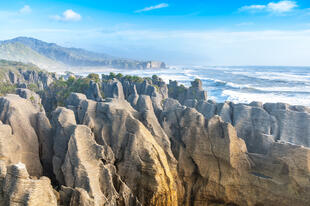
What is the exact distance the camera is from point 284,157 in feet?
35.8

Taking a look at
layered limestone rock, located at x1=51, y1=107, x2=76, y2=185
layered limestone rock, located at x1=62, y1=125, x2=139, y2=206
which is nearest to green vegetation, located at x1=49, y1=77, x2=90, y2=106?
layered limestone rock, located at x1=51, y1=107, x2=76, y2=185

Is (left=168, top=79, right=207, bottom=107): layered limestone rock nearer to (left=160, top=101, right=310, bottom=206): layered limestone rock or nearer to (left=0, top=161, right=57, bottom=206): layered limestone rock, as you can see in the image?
(left=160, top=101, right=310, bottom=206): layered limestone rock

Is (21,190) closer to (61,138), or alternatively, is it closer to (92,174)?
(92,174)

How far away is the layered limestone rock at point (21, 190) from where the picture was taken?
21.5ft

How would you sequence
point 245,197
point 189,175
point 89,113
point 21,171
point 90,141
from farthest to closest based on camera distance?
point 89,113
point 189,175
point 245,197
point 90,141
point 21,171

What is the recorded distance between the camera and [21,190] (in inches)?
261

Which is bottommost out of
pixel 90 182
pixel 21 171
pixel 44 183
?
pixel 90 182

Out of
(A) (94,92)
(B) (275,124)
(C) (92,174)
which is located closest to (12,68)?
(A) (94,92)

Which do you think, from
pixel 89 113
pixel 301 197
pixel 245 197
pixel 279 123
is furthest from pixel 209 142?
pixel 279 123

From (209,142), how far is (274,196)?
3748 mm

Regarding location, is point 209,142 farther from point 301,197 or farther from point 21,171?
point 21,171

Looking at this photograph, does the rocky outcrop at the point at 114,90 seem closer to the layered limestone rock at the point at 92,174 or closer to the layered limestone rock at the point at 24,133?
the layered limestone rock at the point at 24,133

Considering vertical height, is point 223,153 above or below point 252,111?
below

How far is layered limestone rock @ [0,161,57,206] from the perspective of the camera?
657 cm
